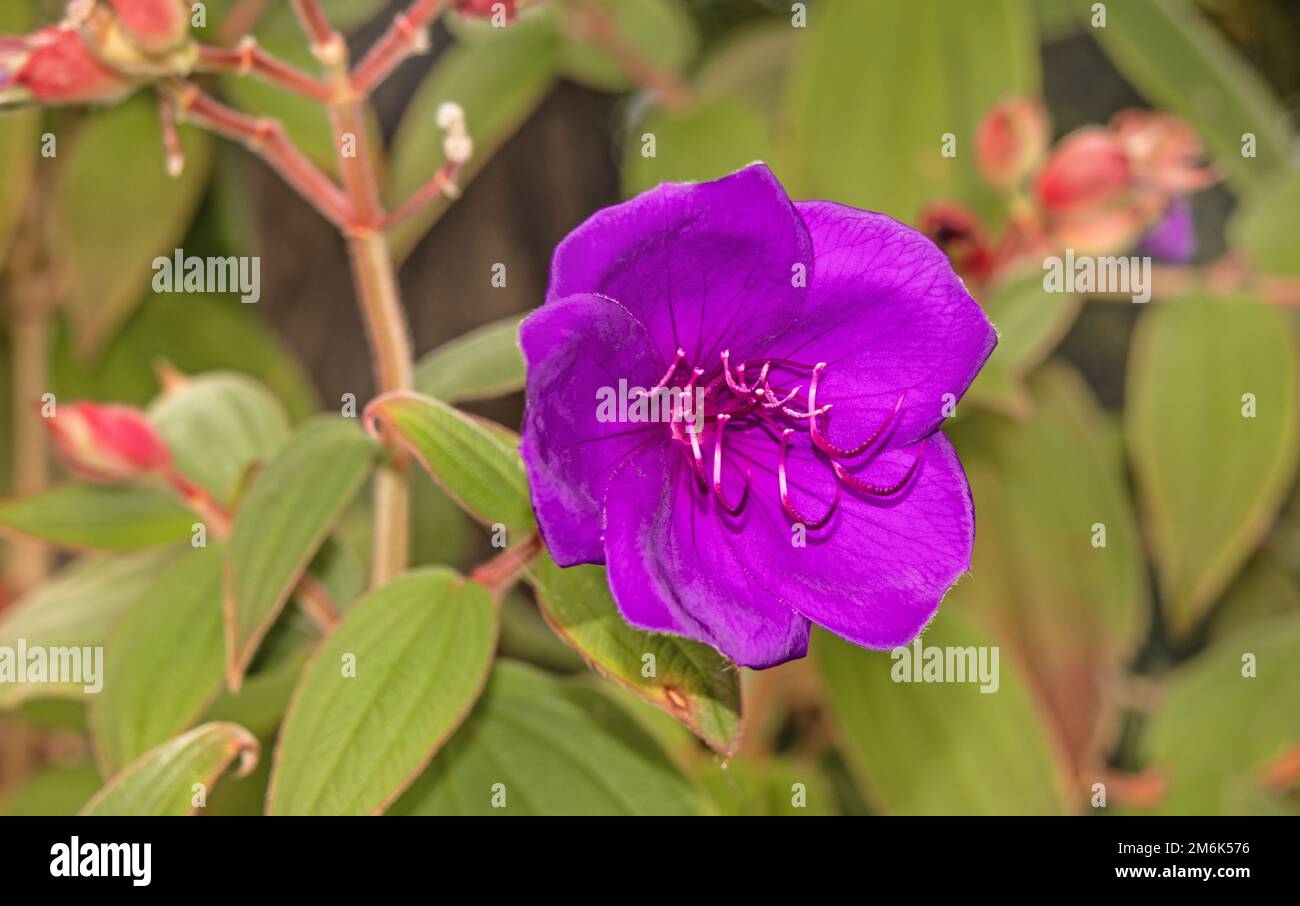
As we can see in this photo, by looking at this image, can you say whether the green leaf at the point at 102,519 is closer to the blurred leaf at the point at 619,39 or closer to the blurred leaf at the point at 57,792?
the blurred leaf at the point at 57,792

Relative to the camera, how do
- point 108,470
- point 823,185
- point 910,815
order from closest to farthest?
point 108,470 < point 910,815 < point 823,185

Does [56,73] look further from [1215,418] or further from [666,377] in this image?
[1215,418]

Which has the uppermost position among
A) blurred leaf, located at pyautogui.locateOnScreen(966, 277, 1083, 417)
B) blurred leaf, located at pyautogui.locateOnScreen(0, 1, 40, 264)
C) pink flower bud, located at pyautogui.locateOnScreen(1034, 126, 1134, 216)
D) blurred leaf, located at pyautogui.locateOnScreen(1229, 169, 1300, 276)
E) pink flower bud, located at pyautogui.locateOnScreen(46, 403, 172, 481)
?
blurred leaf, located at pyautogui.locateOnScreen(0, 1, 40, 264)

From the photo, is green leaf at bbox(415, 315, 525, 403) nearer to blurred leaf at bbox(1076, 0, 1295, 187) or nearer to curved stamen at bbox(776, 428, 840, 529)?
curved stamen at bbox(776, 428, 840, 529)

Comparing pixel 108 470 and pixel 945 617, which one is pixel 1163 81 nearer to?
pixel 945 617

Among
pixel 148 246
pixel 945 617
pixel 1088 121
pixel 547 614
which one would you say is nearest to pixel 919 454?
pixel 547 614

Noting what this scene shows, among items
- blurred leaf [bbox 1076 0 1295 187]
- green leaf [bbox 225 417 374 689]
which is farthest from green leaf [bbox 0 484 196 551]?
blurred leaf [bbox 1076 0 1295 187]

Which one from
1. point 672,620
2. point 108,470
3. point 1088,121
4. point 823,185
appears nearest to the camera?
point 672,620
